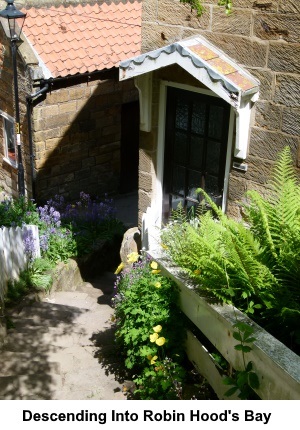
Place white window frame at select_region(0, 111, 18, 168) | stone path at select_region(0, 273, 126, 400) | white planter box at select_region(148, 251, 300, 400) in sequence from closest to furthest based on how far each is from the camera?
white planter box at select_region(148, 251, 300, 400), stone path at select_region(0, 273, 126, 400), white window frame at select_region(0, 111, 18, 168)

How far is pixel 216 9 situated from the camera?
19.3ft

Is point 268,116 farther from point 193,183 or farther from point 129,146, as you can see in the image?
point 129,146

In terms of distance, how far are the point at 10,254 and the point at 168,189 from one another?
2.13 metres

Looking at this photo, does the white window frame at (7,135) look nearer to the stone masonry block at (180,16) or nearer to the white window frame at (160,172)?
the white window frame at (160,172)

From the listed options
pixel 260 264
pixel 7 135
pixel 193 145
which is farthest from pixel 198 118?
pixel 7 135

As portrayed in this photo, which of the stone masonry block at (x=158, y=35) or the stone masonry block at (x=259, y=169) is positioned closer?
the stone masonry block at (x=259, y=169)

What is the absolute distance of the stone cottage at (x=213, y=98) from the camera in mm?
5559

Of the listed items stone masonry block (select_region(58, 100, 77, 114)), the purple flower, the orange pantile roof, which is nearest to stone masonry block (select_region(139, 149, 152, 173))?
the purple flower

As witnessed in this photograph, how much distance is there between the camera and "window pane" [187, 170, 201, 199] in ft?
22.5

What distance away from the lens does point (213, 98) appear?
6.37m

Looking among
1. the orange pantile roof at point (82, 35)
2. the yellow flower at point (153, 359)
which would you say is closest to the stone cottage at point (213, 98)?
the yellow flower at point (153, 359)

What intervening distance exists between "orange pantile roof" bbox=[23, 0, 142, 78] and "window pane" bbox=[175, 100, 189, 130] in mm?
4152

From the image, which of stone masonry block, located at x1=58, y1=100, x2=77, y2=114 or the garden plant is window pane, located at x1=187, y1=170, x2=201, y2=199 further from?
stone masonry block, located at x1=58, y1=100, x2=77, y2=114

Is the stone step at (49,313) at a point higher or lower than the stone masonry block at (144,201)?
lower
